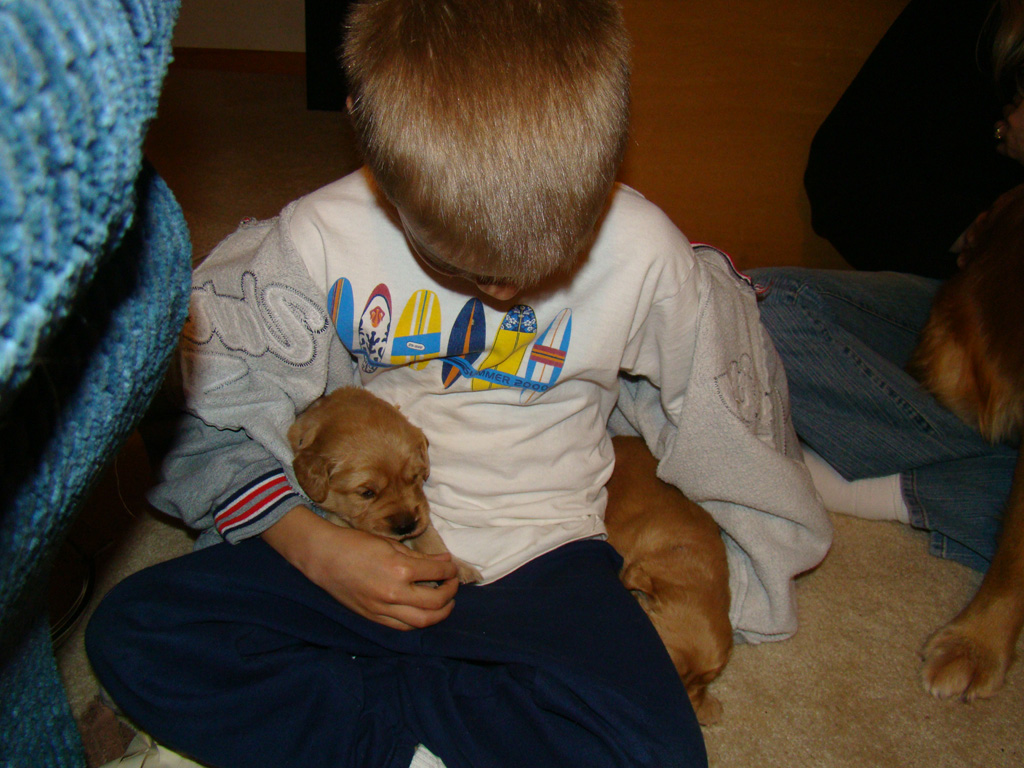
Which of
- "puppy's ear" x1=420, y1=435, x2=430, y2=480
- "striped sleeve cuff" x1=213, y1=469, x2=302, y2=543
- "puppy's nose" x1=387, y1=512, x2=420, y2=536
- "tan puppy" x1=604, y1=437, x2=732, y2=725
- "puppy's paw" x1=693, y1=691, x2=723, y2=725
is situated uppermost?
"puppy's ear" x1=420, y1=435, x2=430, y2=480

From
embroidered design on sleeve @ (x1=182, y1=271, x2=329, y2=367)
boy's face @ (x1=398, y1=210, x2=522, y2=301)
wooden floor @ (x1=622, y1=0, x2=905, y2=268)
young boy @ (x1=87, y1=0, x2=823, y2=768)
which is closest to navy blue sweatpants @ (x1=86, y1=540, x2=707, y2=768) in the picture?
young boy @ (x1=87, y1=0, x2=823, y2=768)

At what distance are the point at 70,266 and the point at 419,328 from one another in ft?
2.37

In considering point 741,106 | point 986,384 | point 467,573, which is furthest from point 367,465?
point 741,106

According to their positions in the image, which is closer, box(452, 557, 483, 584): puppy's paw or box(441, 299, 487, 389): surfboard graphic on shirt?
box(441, 299, 487, 389): surfboard graphic on shirt

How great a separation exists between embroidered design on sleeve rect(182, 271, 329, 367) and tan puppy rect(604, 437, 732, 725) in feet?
2.12

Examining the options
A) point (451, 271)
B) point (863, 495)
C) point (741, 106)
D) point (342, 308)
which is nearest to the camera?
point (451, 271)

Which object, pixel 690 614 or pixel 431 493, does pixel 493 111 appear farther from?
pixel 690 614

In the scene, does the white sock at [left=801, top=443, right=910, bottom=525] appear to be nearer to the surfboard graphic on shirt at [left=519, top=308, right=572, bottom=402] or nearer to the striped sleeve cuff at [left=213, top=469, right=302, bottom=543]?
the surfboard graphic on shirt at [left=519, top=308, right=572, bottom=402]

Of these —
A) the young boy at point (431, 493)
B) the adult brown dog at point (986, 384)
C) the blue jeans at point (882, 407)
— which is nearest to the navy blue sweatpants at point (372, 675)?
the young boy at point (431, 493)

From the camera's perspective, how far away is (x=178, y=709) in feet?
3.05

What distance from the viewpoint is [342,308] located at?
1011 mm

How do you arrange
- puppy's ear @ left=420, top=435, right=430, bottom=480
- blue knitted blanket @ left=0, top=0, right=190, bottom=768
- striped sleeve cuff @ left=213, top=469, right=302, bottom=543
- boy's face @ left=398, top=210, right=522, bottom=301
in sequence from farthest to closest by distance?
puppy's ear @ left=420, top=435, right=430, bottom=480 → striped sleeve cuff @ left=213, top=469, right=302, bottom=543 → boy's face @ left=398, top=210, right=522, bottom=301 → blue knitted blanket @ left=0, top=0, right=190, bottom=768

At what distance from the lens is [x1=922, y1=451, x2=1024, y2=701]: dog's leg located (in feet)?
3.95

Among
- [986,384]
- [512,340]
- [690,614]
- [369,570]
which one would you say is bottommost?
[690,614]
